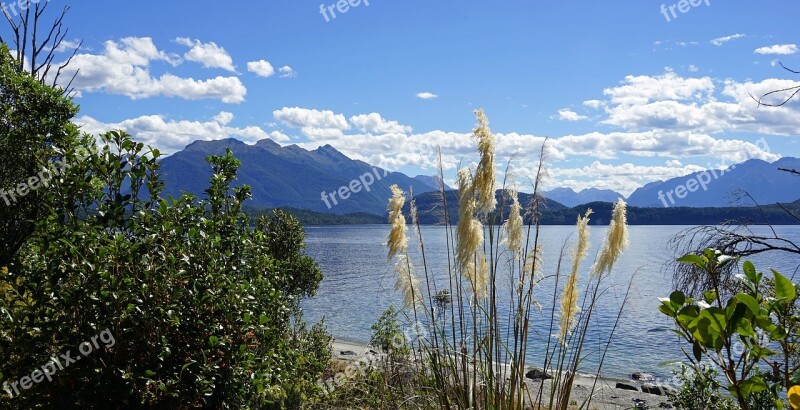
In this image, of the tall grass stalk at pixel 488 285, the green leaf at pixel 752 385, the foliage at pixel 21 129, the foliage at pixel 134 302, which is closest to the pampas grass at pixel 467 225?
the tall grass stalk at pixel 488 285

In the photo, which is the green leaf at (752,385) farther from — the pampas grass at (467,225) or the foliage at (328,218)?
the foliage at (328,218)

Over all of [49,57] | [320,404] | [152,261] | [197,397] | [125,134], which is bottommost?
[320,404]

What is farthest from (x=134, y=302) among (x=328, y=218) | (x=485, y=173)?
(x=328, y=218)

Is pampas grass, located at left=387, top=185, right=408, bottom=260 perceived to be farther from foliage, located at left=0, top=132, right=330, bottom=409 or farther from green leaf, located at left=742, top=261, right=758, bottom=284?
green leaf, located at left=742, top=261, right=758, bottom=284

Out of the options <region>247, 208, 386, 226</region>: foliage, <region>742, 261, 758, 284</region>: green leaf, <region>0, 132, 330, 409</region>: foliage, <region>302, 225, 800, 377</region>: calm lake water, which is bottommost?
<region>302, 225, 800, 377</region>: calm lake water

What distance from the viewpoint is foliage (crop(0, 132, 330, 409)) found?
3740mm

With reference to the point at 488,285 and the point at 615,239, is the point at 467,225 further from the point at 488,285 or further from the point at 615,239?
the point at 615,239

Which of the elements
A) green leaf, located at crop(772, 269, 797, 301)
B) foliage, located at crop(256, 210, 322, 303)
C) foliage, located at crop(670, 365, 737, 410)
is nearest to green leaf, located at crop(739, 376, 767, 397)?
green leaf, located at crop(772, 269, 797, 301)

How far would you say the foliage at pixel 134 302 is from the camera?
374 centimetres

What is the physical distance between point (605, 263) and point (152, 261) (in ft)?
10.2

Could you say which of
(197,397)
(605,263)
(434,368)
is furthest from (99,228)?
(605,263)

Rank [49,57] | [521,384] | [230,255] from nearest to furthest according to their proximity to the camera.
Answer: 1. [521,384]
2. [230,255]
3. [49,57]

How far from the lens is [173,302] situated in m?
3.91

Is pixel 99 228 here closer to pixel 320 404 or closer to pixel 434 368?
pixel 434 368
